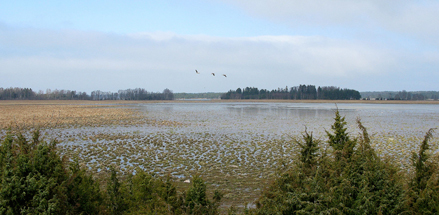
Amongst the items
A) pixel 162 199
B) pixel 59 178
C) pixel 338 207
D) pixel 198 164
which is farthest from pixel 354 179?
pixel 198 164

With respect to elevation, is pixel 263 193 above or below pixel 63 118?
A: above

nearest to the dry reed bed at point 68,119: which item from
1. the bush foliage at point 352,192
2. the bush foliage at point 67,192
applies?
the bush foliage at point 67,192

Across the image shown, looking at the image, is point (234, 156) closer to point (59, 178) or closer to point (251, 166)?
point (251, 166)

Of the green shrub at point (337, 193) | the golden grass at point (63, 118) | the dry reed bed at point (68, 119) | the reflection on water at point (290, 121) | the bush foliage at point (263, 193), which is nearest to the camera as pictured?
the green shrub at point (337, 193)

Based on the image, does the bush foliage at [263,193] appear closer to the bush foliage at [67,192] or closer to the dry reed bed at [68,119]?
the bush foliage at [67,192]

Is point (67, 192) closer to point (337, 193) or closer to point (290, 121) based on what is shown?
point (337, 193)

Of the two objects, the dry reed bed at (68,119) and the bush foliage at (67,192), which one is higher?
the bush foliage at (67,192)

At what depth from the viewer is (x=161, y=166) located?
12.5 meters

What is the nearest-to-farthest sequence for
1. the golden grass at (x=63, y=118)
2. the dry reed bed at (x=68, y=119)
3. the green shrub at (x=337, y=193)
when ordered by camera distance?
1. the green shrub at (x=337, y=193)
2. the dry reed bed at (x=68, y=119)
3. the golden grass at (x=63, y=118)

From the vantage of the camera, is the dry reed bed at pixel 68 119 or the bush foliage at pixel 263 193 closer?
the bush foliage at pixel 263 193

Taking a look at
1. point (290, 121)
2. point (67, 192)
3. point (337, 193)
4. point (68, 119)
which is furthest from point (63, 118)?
point (337, 193)

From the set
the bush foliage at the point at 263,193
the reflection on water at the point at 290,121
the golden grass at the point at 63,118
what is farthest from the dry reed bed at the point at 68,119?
the bush foliage at the point at 263,193

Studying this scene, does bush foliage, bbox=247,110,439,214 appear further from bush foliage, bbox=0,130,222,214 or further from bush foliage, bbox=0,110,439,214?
bush foliage, bbox=0,130,222,214

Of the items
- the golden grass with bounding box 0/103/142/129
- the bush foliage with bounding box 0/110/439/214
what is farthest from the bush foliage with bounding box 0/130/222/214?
the golden grass with bounding box 0/103/142/129
